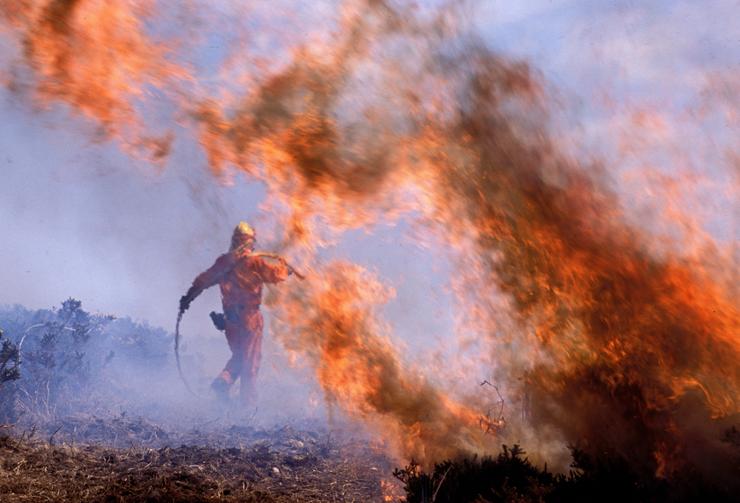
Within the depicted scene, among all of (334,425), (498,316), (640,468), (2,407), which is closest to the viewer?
(640,468)

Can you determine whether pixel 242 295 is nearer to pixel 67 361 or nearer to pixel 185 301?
pixel 185 301

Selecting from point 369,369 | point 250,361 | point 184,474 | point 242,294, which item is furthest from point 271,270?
point 184,474

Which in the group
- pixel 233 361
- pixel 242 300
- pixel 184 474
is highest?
pixel 242 300

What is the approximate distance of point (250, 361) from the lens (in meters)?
19.2

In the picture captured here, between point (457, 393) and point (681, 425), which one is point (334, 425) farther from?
point (681, 425)

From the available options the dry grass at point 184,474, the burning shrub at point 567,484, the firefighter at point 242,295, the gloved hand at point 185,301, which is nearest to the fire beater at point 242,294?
the firefighter at point 242,295

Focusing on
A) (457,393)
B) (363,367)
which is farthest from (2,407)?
(457,393)

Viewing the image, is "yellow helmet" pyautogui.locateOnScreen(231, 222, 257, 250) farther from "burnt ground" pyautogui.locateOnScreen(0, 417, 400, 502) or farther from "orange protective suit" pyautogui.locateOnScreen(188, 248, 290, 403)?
"burnt ground" pyautogui.locateOnScreen(0, 417, 400, 502)

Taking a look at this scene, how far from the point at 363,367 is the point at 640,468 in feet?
17.8

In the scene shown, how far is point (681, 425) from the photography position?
7082 millimetres

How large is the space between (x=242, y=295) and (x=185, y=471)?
1104 cm

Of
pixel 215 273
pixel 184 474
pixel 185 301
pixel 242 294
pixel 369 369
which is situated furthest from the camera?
pixel 242 294

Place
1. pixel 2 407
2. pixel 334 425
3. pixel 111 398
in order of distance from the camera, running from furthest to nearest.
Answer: pixel 111 398
pixel 334 425
pixel 2 407

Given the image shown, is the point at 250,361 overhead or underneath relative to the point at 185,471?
overhead
